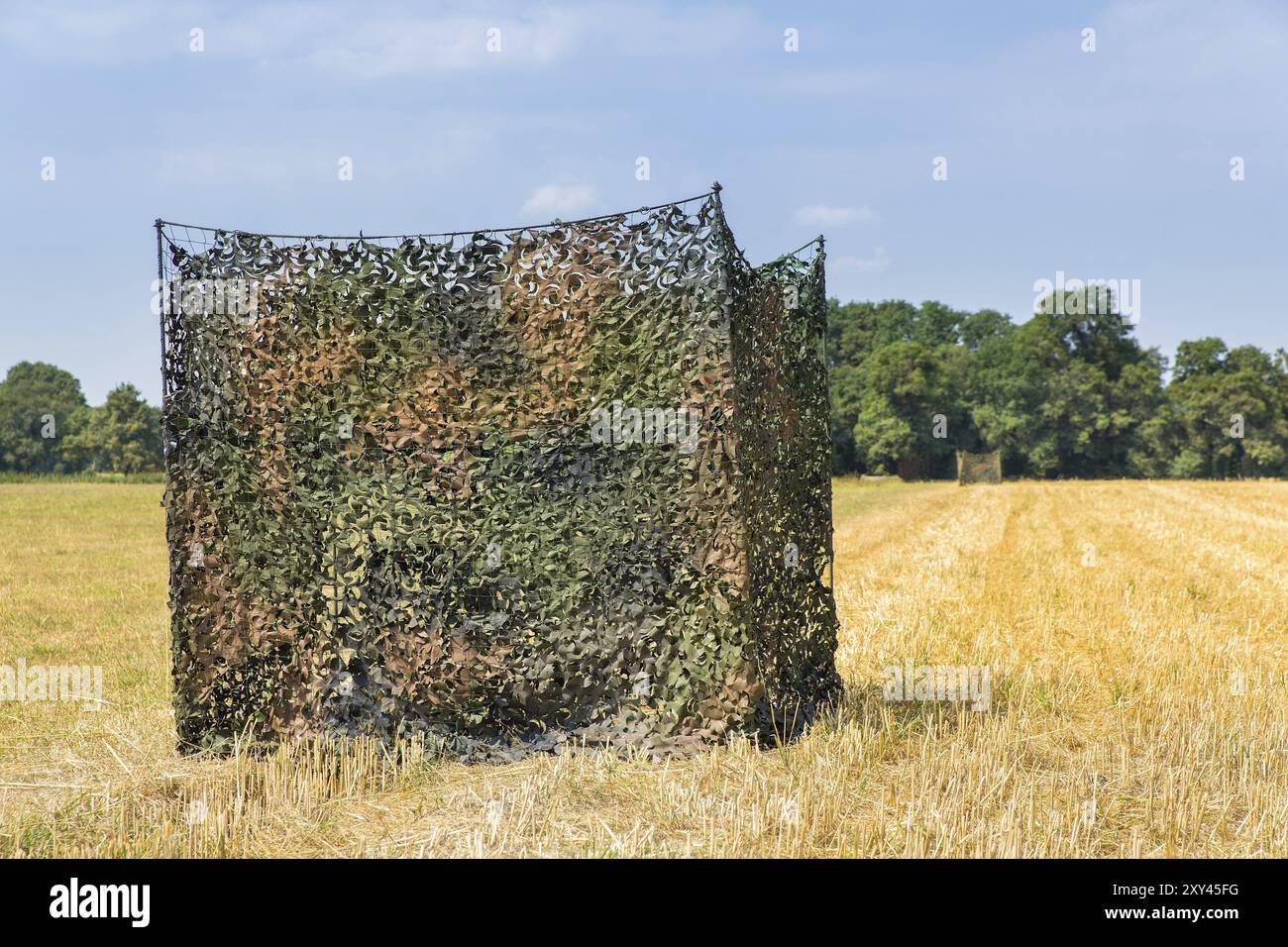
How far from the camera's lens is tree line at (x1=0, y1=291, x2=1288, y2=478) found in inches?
2741

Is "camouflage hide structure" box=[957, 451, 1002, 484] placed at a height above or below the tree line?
below

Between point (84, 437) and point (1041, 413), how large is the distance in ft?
242

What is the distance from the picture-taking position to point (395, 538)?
701 cm

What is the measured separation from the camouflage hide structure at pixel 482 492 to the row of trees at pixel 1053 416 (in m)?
62.2

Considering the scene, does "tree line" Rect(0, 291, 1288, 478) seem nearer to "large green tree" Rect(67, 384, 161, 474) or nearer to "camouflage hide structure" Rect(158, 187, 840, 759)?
"large green tree" Rect(67, 384, 161, 474)

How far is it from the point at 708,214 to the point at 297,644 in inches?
167

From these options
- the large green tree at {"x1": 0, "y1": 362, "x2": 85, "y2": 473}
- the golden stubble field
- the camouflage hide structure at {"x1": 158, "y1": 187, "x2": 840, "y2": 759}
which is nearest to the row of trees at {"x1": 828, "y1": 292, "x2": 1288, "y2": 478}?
the golden stubble field

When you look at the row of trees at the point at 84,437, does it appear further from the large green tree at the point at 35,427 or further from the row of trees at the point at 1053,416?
the row of trees at the point at 1053,416

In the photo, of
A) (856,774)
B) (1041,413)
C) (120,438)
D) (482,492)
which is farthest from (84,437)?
(856,774)

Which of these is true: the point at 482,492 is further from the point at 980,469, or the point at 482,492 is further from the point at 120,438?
the point at 120,438

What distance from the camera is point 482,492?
6934 mm

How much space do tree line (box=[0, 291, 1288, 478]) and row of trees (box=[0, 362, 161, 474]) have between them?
12 cm

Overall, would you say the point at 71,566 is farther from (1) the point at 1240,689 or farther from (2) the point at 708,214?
(1) the point at 1240,689
